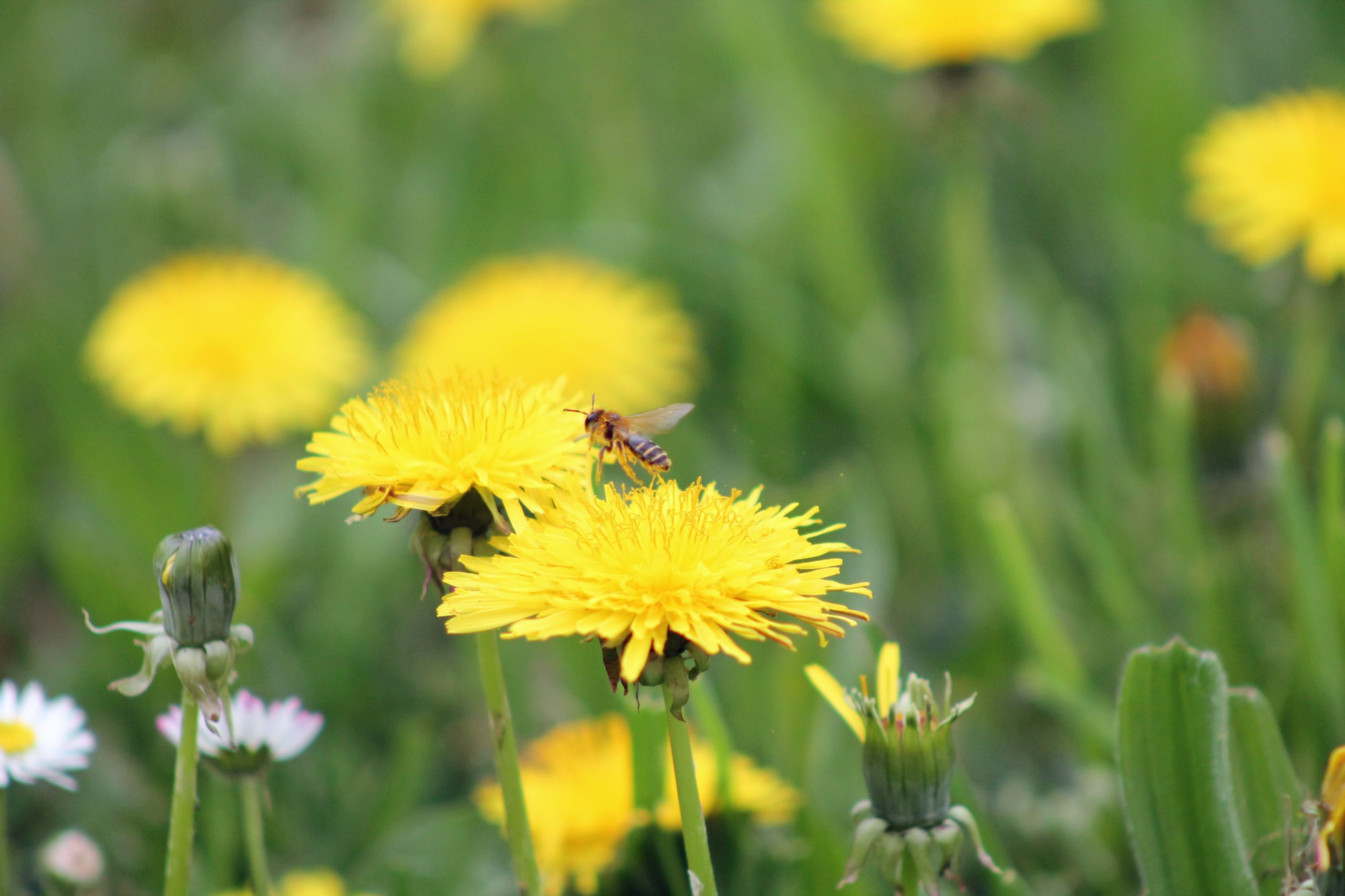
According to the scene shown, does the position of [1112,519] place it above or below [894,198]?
below

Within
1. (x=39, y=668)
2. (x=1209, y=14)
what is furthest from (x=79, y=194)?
(x=1209, y=14)

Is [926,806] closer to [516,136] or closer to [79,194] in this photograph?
[516,136]

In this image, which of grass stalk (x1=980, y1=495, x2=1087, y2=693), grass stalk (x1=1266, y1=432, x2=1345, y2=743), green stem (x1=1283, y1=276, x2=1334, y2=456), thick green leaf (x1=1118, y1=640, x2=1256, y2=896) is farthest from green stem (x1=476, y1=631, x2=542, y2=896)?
green stem (x1=1283, y1=276, x2=1334, y2=456)

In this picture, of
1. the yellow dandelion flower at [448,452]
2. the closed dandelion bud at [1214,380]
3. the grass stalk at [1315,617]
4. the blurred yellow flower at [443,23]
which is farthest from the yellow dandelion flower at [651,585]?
the blurred yellow flower at [443,23]

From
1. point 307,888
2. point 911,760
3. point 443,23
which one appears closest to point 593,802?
point 307,888

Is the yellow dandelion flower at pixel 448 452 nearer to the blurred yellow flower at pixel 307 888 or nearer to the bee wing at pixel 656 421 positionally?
the bee wing at pixel 656 421

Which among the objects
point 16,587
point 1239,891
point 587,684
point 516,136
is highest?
point 516,136
